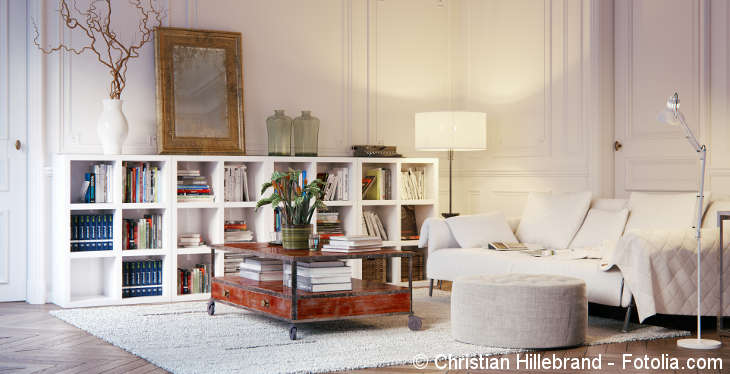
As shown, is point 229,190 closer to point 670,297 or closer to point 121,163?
point 121,163

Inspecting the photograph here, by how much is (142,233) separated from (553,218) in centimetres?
287

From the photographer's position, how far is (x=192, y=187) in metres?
6.10

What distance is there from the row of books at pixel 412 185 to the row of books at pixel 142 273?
2079mm

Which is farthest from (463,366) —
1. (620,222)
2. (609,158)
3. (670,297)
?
(609,158)

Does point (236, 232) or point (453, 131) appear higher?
point (453, 131)

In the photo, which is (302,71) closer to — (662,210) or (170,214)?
(170,214)

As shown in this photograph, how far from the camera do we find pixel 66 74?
6047mm

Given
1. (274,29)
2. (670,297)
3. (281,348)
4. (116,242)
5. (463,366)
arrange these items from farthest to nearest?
1. (274,29)
2. (116,242)
3. (670,297)
4. (281,348)
5. (463,366)

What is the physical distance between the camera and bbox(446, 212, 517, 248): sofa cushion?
5906 millimetres

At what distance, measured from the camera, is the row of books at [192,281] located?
6090mm

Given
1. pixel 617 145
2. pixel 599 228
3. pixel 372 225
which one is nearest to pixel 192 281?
pixel 372 225

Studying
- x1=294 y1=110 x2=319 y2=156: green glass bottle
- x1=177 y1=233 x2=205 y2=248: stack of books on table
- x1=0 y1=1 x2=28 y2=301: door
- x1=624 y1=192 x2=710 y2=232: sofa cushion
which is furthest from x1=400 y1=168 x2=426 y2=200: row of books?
x1=0 y1=1 x2=28 y2=301: door

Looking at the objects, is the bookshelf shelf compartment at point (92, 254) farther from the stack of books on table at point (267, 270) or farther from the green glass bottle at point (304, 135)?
the green glass bottle at point (304, 135)

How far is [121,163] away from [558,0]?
3.46 m
